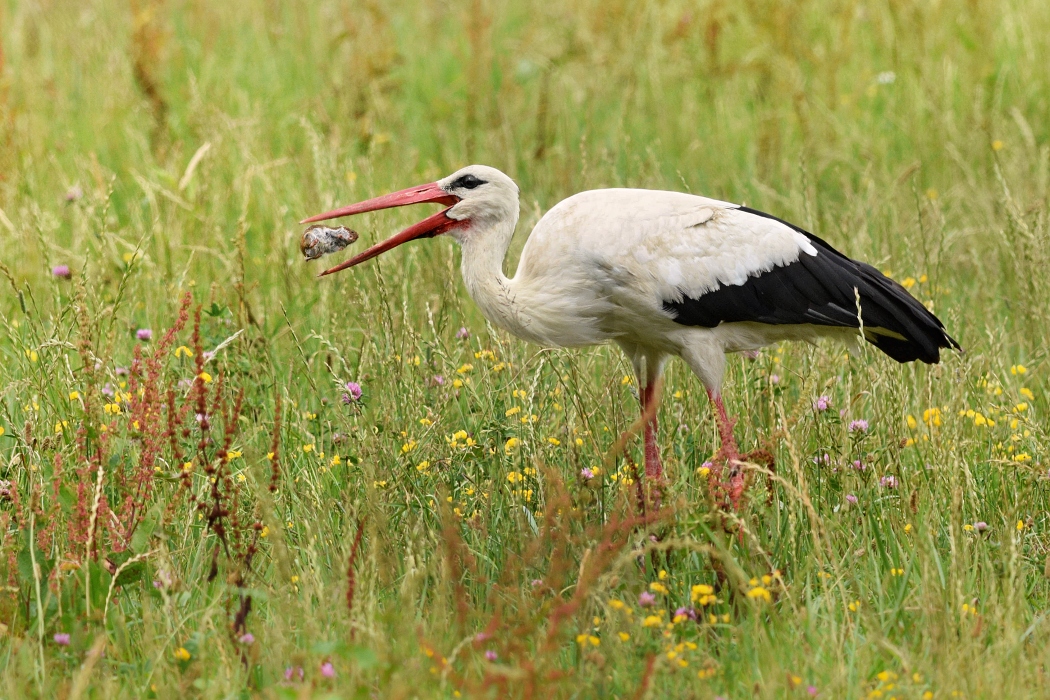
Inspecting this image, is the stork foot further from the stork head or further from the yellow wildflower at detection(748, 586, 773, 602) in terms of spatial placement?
the stork head

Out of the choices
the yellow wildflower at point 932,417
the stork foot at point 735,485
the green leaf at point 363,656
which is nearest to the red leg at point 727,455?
the stork foot at point 735,485

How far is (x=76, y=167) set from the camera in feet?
21.4

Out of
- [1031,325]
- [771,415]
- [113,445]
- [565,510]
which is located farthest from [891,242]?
[113,445]

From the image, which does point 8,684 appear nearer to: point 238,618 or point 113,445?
point 238,618

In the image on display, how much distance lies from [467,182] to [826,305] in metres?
1.29

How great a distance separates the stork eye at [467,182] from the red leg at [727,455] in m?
1.04

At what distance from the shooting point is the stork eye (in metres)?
4.05

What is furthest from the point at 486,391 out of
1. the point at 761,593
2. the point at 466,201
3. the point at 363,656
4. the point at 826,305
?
the point at 363,656

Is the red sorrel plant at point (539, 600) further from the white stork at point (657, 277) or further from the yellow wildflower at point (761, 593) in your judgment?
the white stork at point (657, 277)

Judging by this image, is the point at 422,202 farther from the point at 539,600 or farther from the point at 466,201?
the point at 539,600

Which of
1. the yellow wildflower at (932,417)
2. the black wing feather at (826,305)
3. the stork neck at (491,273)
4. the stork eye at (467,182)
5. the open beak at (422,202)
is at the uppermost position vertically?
the stork eye at (467,182)

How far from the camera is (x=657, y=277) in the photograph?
402 centimetres

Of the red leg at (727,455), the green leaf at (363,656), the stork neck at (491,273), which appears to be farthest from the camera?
the stork neck at (491,273)

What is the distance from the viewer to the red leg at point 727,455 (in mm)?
3369
